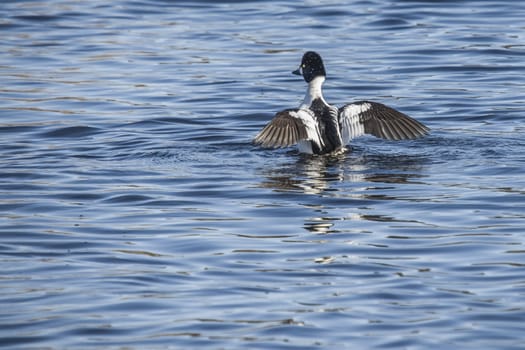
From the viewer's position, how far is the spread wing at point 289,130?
436 inches

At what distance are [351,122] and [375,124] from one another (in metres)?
0.24

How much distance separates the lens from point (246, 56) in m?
17.2

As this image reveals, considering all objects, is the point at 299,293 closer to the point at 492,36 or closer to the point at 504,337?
the point at 504,337

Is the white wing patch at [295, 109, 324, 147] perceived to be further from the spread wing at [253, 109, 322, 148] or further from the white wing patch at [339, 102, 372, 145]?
the white wing patch at [339, 102, 372, 145]

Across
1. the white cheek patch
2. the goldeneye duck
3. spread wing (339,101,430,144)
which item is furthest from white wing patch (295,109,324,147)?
the white cheek patch

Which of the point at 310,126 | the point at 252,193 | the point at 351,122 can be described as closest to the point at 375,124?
the point at 351,122

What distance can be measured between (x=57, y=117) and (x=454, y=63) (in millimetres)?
5614

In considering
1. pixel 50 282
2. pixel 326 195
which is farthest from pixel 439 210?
pixel 50 282

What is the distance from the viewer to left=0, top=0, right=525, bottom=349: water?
701 centimetres

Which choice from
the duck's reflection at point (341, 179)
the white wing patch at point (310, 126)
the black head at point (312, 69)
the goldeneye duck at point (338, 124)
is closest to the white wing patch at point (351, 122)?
the goldeneye duck at point (338, 124)

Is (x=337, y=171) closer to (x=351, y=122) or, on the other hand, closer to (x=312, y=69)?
(x=351, y=122)

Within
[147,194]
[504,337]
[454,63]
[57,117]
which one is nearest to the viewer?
[504,337]

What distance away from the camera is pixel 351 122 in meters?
11.8

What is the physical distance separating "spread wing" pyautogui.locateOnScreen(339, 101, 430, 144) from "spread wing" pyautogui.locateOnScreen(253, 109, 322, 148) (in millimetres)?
353
